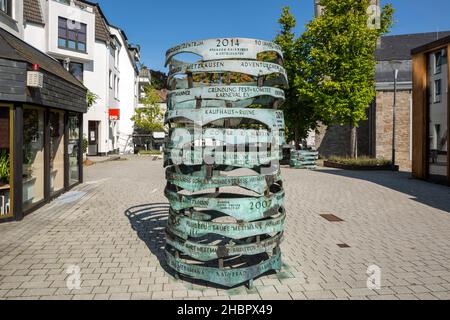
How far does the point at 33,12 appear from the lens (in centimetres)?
2488

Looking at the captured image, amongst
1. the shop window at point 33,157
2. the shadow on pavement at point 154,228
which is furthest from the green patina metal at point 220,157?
the shop window at point 33,157

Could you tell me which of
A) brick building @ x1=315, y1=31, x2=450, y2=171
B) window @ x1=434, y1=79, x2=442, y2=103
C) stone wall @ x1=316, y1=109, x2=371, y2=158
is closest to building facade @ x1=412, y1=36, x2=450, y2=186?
window @ x1=434, y1=79, x2=442, y2=103

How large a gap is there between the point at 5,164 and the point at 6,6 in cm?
654

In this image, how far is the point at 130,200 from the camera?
10133 mm

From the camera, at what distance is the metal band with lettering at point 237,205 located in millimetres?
4141

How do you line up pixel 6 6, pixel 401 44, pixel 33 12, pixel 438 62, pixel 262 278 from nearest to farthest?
pixel 262 278
pixel 6 6
pixel 438 62
pixel 33 12
pixel 401 44

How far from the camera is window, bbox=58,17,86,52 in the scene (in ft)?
84.7

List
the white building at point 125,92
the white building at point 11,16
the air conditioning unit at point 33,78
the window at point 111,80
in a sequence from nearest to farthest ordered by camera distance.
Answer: the air conditioning unit at point 33,78
the white building at point 11,16
the window at point 111,80
the white building at point 125,92

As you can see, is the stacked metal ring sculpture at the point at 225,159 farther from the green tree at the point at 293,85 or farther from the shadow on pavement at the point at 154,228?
the green tree at the point at 293,85

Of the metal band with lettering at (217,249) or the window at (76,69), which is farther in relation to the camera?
the window at (76,69)

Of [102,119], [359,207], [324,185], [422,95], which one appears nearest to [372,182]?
[324,185]

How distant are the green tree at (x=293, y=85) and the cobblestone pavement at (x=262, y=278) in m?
17.0

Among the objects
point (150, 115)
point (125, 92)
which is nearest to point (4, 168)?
point (150, 115)

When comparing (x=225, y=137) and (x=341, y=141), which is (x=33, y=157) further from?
(x=341, y=141)
